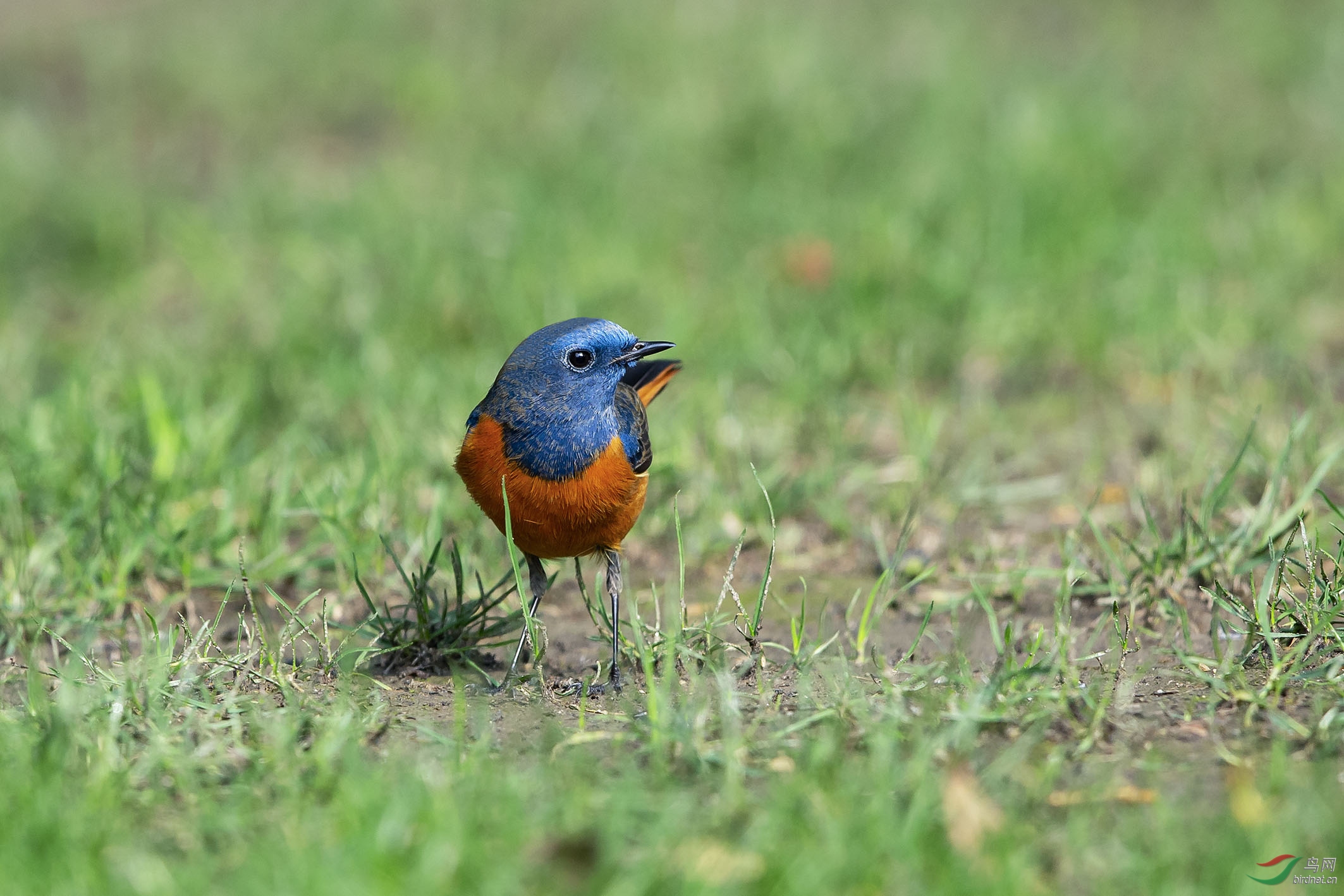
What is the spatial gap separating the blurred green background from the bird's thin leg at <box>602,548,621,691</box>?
0.70 m

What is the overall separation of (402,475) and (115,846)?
2.40 meters

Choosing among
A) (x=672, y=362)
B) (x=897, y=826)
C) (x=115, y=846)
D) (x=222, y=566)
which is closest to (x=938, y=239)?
(x=672, y=362)

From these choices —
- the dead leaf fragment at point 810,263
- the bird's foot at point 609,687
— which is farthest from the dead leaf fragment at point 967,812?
the dead leaf fragment at point 810,263

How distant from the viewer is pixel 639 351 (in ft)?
13.8

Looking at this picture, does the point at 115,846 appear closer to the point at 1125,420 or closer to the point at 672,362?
the point at 672,362

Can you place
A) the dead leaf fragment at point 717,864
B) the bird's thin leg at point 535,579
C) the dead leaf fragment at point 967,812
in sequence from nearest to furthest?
the dead leaf fragment at point 717,864 < the dead leaf fragment at point 967,812 < the bird's thin leg at point 535,579

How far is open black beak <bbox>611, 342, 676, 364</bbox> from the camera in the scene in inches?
164

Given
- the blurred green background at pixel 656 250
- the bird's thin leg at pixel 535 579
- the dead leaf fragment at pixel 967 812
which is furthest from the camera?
the blurred green background at pixel 656 250

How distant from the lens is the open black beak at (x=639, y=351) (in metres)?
4.16

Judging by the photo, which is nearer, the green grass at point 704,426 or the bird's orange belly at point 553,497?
the green grass at point 704,426

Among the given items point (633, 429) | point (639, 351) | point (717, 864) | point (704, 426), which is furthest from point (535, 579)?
point (717, 864)

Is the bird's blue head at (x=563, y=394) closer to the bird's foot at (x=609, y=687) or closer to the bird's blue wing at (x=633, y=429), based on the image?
the bird's blue wing at (x=633, y=429)

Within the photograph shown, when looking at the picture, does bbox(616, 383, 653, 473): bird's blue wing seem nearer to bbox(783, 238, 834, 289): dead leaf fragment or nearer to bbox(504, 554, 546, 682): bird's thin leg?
bbox(504, 554, 546, 682): bird's thin leg

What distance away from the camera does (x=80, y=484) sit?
4.76 metres
